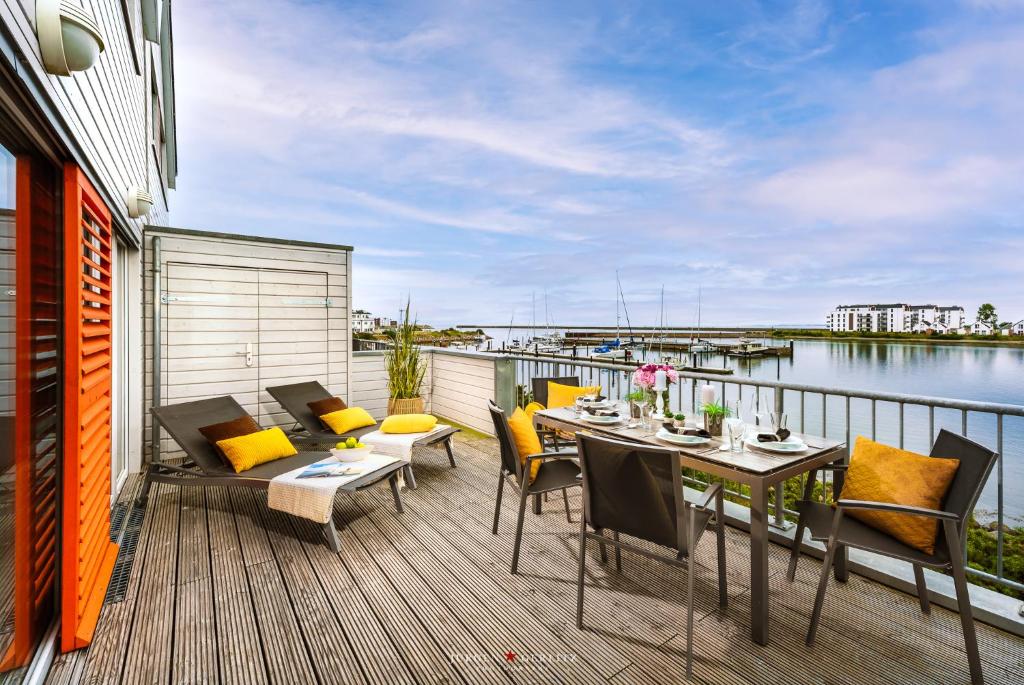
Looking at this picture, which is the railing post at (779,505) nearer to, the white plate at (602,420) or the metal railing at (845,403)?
the metal railing at (845,403)

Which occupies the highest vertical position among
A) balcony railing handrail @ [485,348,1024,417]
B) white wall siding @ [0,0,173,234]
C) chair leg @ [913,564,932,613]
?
white wall siding @ [0,0,173,234]

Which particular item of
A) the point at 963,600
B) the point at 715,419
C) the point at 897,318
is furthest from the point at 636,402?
the point at 897,318

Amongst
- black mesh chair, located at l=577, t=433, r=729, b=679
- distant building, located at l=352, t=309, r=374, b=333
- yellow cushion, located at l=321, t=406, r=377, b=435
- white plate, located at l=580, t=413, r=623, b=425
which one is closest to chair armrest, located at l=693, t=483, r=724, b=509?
black mesh chair, located at l=577, t=433, r=729, b=679

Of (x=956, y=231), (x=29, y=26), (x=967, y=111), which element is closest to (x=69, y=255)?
(x=29, y=26)

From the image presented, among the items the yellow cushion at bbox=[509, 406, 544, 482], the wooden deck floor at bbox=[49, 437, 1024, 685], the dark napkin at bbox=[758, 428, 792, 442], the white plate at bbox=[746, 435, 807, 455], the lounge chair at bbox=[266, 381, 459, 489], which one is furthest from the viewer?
the lounge chair at bbox=[266, 381, 459, 489]

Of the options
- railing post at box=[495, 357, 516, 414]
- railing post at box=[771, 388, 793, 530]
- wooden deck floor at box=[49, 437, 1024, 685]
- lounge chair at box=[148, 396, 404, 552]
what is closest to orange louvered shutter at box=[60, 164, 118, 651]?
wooden deck floor at box=[49, 437, 1024, 685]

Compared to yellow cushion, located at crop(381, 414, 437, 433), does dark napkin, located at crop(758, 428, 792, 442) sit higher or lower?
higher

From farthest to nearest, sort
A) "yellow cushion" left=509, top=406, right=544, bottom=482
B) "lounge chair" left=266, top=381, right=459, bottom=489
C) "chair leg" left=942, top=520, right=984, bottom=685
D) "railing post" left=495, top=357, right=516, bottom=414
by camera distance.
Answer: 1. "railing post" left=495, top=357, right=516, bottom=414
2. "lounge chair" left=266, top=381, right=459, bottom=489
3. "yellow cushion" left=509, top=406, right=544, bottom=482
4. "chair leg" left=942, top=520, right=984, bottom=685

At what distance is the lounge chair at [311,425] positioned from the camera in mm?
4495

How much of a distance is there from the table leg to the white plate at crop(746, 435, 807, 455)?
1.18ft

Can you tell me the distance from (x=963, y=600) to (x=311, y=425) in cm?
493

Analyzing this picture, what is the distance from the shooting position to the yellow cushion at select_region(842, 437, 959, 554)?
1948 mm

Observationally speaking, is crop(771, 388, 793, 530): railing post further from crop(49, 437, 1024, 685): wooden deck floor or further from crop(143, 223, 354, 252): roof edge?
crop(143, 223, 354, 252): roof edge

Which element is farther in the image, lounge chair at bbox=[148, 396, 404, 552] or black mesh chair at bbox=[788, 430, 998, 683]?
lounge chair at bbox=[148, 396, 404, 552]
